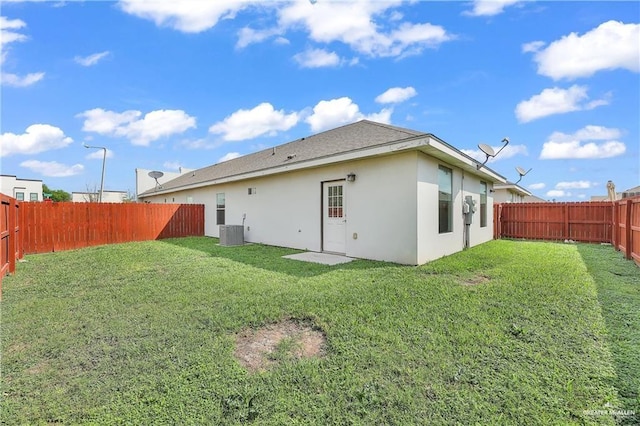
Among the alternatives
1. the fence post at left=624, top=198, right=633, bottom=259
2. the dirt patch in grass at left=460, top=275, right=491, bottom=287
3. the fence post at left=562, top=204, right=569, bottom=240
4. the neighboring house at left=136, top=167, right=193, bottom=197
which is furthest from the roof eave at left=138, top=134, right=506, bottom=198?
the neighboring house at left=136, top=167, right=193, bottom=197

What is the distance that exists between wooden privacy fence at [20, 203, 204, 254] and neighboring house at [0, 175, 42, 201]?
94.9 feet

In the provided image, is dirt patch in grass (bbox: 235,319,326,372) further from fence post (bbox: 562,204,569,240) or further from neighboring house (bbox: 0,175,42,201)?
neighboring house (bbox: 0,175,42,201)

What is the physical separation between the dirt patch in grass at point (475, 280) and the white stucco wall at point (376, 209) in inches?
55.4

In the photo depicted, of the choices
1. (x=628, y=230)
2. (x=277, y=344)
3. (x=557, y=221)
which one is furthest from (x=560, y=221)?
(x=277, y=344)

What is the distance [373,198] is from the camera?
7523 mm

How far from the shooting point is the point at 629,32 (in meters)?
6.60

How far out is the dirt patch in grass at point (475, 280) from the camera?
5.22 meters

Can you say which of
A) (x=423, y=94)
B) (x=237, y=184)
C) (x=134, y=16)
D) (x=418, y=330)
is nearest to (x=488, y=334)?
(x=418, y=330)

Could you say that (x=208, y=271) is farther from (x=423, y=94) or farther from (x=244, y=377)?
(x=423, y=94)

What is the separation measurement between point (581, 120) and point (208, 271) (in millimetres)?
13964

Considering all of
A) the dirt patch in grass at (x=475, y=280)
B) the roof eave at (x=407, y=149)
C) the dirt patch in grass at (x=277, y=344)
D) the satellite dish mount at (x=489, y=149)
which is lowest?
the dirt patch in grass at (x=277, y=344)

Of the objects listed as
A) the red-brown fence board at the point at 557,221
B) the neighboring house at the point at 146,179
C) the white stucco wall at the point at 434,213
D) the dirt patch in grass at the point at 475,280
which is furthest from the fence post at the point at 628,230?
the neighboring house at the point at 146,179

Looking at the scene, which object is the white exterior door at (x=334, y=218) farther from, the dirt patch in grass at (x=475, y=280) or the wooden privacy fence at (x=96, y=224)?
A: the wooden privacy fence at (x=96, y=224)

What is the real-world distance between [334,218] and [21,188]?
1651 inches
